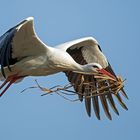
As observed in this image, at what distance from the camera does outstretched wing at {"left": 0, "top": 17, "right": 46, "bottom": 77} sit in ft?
35.0

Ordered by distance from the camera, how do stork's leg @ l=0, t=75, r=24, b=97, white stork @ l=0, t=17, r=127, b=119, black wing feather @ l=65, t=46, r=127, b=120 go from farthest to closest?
1. black wing feather @ l=65, t=46, r=127, b=120
2. stork's leg @ l=0, t=75, r=24, b=97
3. white stork @ l=0, t=17, r=127, b=119

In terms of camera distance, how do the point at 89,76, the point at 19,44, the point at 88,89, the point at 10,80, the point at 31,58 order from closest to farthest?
the point at 19,44 → the point at 31,58 → the point at 10,80 → the point at 88,89 → the point at 89,76

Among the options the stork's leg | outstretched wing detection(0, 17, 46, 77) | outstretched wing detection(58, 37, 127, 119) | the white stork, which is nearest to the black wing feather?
outstretched wing detection(58, 37, 127, 119)

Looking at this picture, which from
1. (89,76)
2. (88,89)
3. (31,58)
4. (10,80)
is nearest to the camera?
(31,58)

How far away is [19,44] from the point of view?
11656mm

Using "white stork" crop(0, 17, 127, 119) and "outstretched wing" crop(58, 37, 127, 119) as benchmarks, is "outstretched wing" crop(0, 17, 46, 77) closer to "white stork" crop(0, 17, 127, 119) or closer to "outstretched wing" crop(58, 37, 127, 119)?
"white stork" crop(0, 17, 127, 119)

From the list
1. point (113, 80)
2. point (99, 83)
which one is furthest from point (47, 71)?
point (99, 83)

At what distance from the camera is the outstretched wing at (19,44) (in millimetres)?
10672

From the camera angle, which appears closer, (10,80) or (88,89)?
(10,80)

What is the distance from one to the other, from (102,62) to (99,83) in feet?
1.41

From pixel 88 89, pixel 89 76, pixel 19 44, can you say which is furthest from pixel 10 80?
pixel 89 76

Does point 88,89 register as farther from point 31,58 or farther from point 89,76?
point 31,58

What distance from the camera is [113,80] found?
11375 mm

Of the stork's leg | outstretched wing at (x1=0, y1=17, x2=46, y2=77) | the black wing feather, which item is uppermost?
outstretched wing at (x1=0, y1=17, x2=46, y2=77)
